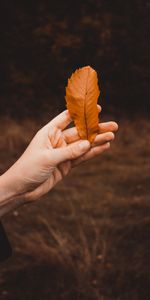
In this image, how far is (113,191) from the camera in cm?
398

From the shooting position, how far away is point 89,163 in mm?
4570

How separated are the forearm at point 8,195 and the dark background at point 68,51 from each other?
144 inches

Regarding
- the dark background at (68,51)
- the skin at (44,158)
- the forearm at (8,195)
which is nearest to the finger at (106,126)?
the skin at (44,158)

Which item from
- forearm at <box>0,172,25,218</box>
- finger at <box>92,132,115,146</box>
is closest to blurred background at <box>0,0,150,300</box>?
forearm at <box>0,172,25,218</box>

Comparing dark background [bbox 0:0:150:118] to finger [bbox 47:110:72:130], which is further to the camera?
dark background [bbox 0:0:150:118]

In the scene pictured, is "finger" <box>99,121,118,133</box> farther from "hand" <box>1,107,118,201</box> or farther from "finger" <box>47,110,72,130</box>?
"finger" <box>47,110,72,130</box>

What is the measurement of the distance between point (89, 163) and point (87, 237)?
54.5 inches

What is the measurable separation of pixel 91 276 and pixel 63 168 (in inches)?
55.5

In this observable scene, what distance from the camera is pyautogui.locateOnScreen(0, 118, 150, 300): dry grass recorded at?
2824mm

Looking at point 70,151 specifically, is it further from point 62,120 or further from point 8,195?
point 8,195

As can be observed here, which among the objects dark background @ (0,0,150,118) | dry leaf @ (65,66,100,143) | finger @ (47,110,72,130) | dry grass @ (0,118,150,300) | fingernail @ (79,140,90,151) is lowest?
dry grass @ (0,118,150,300)

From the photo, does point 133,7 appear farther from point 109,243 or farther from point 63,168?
point 63,168

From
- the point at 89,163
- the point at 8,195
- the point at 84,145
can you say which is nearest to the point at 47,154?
the point at 84,145

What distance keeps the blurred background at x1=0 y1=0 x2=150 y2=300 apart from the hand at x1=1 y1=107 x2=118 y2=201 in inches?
54.1
